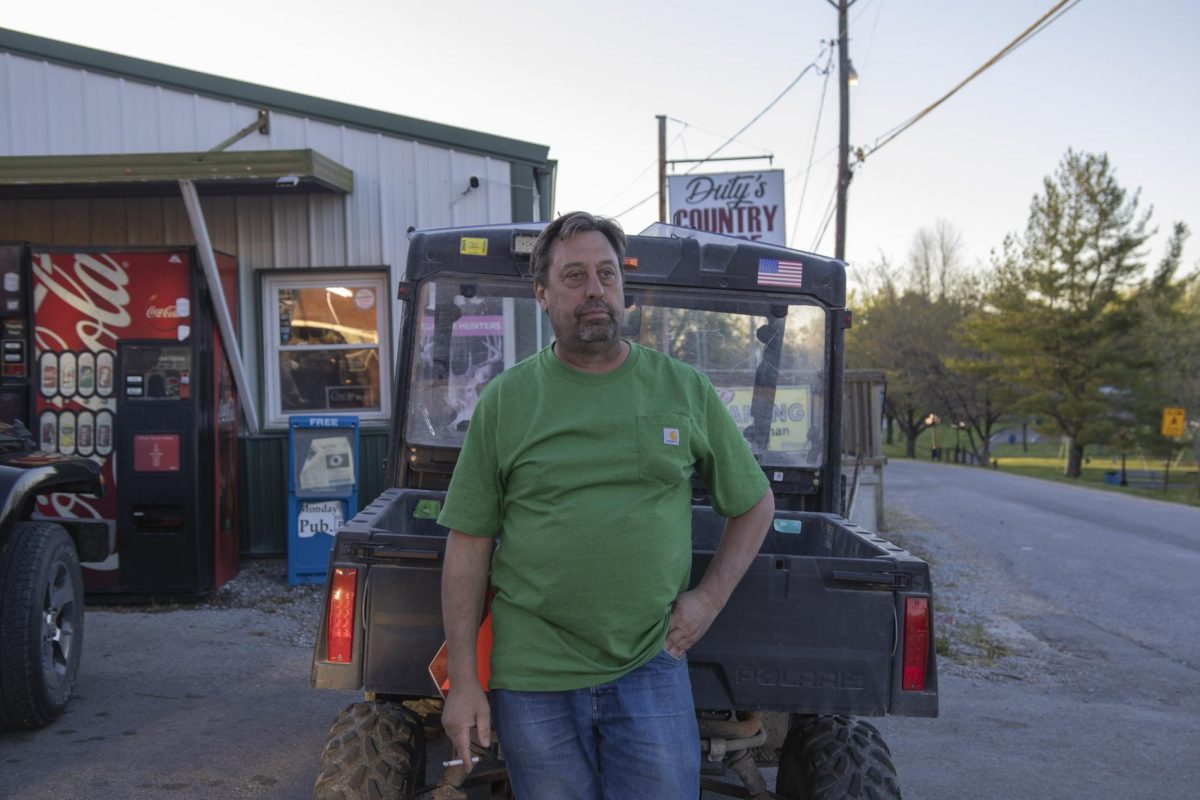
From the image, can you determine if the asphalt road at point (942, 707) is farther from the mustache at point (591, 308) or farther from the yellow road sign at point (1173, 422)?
the yellow road sign at point (1173, 422)

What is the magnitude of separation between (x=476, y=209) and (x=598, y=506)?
23.3 feet

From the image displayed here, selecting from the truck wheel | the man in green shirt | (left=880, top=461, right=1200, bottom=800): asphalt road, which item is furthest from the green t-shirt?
(left=880, top=461, right=1200, bottom=800): asphalt road

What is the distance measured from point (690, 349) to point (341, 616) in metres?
2.14

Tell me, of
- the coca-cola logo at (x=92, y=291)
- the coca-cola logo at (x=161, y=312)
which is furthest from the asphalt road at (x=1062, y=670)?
the coca-cola logo at (x=92, y=291)

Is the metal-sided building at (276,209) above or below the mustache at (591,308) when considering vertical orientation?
above

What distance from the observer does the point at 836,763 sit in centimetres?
313

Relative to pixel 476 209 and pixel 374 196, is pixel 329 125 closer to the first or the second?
pixel 374 196

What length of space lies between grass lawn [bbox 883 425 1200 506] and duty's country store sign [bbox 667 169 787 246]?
19.3 metres

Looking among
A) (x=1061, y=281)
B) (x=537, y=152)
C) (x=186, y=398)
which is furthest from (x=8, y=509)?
(x=1061, y=281)

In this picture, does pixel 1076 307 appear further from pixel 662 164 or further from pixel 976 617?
pixel 976 617

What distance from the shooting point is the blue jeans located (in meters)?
2.50

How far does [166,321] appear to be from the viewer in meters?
7.94

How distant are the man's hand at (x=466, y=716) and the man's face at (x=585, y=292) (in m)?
0.85

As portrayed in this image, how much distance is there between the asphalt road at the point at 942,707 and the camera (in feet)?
15.8
